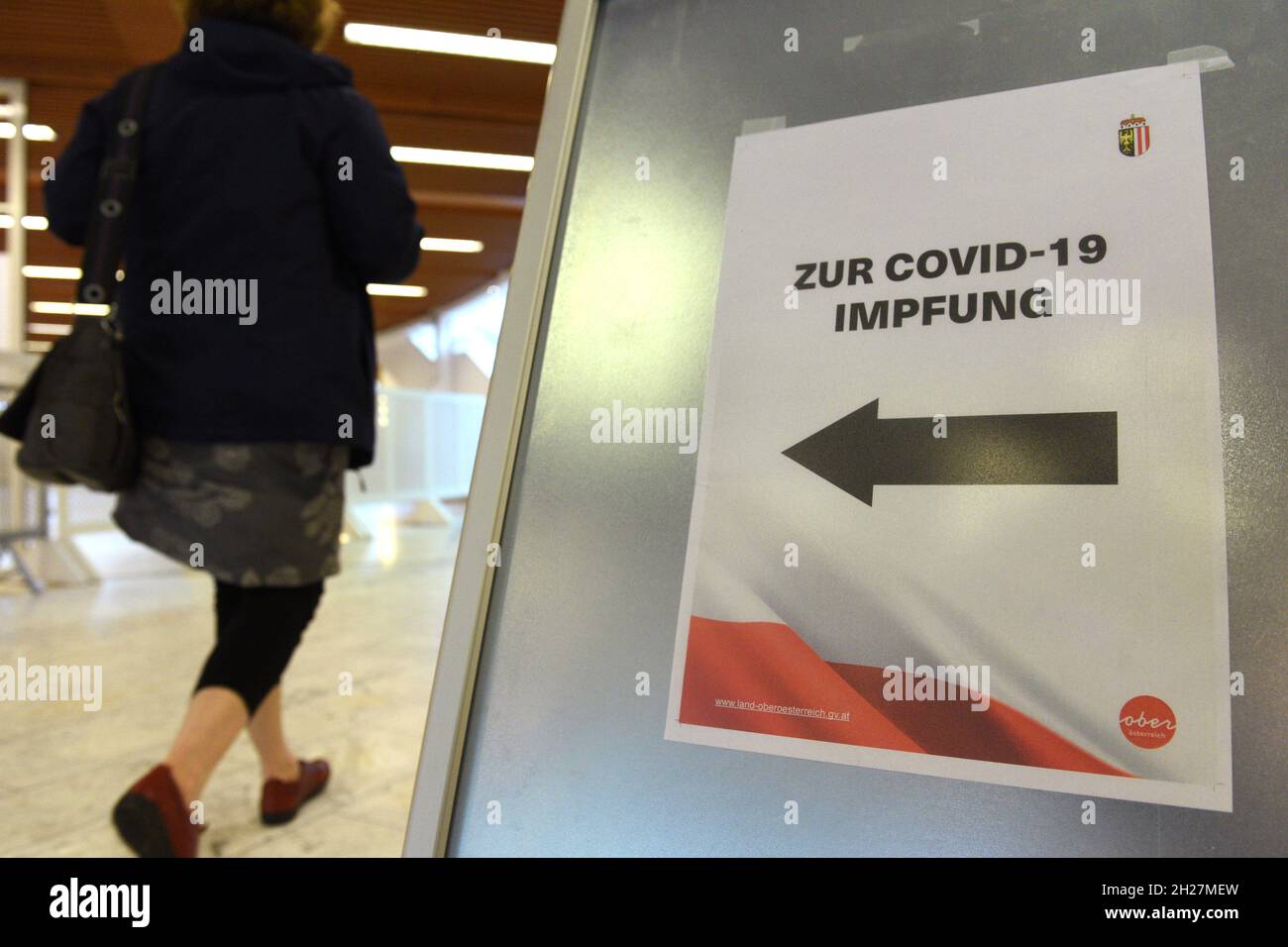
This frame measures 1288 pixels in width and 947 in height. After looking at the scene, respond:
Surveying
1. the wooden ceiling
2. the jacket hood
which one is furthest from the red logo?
the wooden ceiling

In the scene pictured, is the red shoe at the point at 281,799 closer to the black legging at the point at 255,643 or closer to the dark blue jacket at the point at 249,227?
the black legging at the point at 255,643

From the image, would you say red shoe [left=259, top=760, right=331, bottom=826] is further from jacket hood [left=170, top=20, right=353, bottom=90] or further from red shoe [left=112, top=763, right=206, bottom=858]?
jacket hood [left=170, top=20, right=353, bottom=90]

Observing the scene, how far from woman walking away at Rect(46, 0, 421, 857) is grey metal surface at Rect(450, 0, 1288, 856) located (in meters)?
0.66

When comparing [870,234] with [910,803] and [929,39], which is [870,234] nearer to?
[929,39]

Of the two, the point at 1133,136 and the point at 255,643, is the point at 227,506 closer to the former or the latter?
the point at 255,643

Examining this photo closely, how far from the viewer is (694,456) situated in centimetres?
65

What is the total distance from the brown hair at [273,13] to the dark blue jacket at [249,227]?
0.10ft

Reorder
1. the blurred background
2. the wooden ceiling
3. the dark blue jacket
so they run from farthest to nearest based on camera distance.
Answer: the wooden ceiling, the blurred background, the dark blue jacket

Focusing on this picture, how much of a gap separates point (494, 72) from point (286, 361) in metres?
5.39

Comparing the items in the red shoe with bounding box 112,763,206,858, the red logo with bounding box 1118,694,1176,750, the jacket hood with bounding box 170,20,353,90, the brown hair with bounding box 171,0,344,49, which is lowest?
the red shoe with bounding box 112,763,206,858

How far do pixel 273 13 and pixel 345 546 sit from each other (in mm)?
4698

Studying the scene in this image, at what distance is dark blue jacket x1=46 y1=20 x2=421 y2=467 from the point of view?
1.23 meters

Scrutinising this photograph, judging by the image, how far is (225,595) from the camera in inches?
55.0

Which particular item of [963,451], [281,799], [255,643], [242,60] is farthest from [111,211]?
[963,451]
